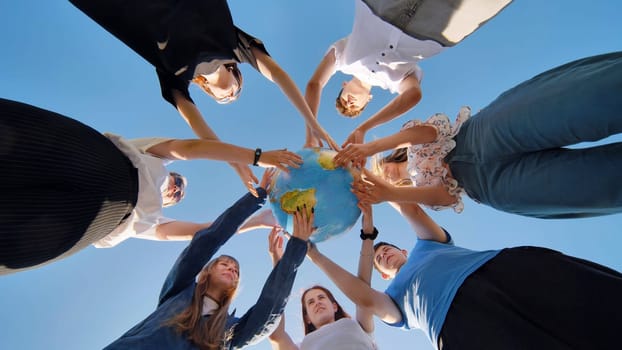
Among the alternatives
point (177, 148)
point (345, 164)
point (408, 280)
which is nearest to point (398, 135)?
point (345, 164)

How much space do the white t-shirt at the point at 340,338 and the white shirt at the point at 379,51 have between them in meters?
2.26

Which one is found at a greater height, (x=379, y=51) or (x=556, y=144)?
(x=379, y=51)

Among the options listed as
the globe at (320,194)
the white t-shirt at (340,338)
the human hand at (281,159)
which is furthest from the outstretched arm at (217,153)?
the white t-shirt at (340,338)

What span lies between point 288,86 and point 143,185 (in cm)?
140

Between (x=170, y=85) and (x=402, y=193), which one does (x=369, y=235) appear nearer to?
(x=402, y=193)

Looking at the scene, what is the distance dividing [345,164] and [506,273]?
124cm

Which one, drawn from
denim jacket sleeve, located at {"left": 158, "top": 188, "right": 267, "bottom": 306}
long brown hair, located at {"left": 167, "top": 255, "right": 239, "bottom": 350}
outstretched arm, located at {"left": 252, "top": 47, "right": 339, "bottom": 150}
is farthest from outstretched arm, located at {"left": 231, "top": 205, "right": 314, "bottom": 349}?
outstretched arm, located at {"left": 252, "top": 47, "right": 339, "bottom": 150}

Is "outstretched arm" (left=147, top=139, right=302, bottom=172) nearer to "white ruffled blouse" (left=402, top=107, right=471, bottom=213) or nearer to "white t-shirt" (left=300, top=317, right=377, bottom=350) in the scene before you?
"white ruffled blouse" (left=402, top=107, right=471, bottom=213)

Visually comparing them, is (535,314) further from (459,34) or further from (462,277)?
(459,34)

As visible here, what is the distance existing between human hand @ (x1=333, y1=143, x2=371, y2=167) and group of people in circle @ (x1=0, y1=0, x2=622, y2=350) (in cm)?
1

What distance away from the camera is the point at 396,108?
2.83 m

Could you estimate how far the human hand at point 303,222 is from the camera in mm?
2316

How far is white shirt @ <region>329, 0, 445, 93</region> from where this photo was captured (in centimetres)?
264

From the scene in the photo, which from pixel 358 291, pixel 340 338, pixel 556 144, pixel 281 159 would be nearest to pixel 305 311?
pixel 340 338
